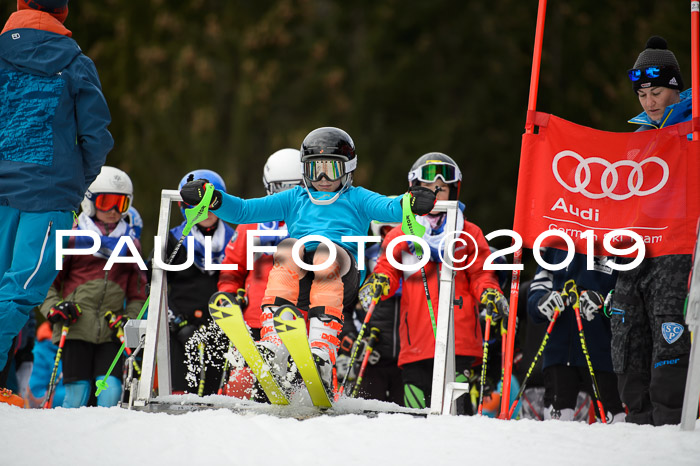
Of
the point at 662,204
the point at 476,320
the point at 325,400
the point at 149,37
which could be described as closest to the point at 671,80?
the point at 662,204

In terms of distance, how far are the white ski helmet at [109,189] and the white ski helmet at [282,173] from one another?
1.25 meters

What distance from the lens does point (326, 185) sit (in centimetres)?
562

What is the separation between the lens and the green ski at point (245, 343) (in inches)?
199

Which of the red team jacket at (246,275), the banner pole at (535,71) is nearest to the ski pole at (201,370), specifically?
the red team jacket at (246,275)

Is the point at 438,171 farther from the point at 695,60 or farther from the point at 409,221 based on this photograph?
the point at 695,60

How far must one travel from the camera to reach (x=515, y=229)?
5496mm

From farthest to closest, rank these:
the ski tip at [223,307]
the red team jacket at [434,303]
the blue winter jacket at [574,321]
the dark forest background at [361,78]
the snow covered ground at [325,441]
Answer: the dark forest background at [361,78] → the red team jacket at [434,303] → the blue winter jacket at [574,321] → the ski tip at [223,307] → the snow covered ground at [325,441]

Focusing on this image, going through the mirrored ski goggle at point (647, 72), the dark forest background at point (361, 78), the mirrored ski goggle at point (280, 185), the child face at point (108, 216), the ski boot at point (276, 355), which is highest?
the dark forest background at point (361, 78)

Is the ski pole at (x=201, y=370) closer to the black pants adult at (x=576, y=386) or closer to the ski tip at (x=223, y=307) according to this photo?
the ski tip at (x=223, y=307)

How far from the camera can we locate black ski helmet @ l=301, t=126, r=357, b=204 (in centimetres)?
555

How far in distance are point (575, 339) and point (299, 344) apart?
2491mm

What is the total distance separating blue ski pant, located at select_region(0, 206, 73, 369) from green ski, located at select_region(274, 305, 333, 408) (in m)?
1.49

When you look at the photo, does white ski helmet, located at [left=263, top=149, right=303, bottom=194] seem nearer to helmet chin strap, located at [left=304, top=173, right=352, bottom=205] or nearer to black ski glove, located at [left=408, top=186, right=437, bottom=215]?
helmet chin strap, located at [left=304, top=173, right=352, bottom=205]

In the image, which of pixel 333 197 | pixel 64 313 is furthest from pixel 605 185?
pixel 64 313
